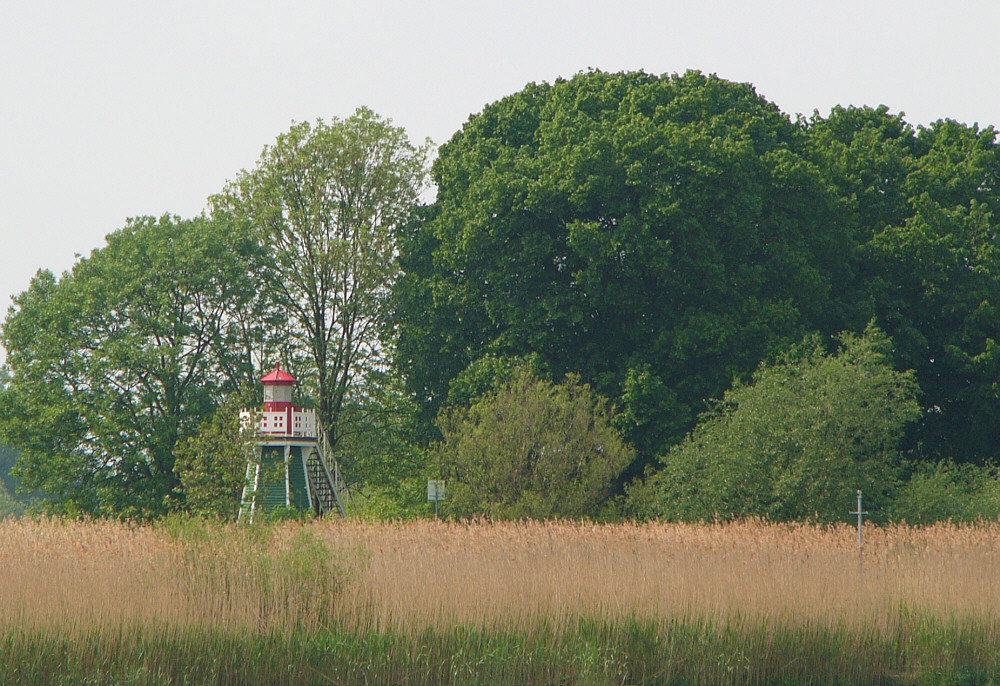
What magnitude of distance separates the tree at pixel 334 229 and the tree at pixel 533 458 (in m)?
11.5

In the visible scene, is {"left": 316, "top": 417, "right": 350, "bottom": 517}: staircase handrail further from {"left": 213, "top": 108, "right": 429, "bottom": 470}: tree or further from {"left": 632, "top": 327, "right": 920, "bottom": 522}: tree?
{"left": 632, "top": 327, "right": 920, "bottom": 522}: tree

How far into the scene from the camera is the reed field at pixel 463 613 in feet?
40.0

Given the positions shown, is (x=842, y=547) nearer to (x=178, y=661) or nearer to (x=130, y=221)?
(x=178, y=661)

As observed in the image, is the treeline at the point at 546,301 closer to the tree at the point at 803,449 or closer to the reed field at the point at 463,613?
the tree at the point at 803,449

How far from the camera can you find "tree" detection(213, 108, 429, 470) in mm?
37500

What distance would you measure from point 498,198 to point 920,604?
20.1 metres

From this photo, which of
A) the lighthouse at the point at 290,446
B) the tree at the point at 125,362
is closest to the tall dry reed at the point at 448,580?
the lighthouse at the point at 290,446

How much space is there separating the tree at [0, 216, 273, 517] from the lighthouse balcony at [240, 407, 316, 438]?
423cm

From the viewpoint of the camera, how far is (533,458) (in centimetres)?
2605

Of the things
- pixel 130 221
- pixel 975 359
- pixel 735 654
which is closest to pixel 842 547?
pixel 735 654

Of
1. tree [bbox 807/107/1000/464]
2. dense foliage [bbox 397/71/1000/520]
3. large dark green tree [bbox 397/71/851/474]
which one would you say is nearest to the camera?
large dark green tree [bbox 397/71/851/474]

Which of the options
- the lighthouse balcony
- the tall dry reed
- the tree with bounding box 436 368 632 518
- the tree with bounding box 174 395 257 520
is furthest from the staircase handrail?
the tall dry reed

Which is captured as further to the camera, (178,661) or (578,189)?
(578,189)

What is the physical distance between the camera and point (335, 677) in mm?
12234
